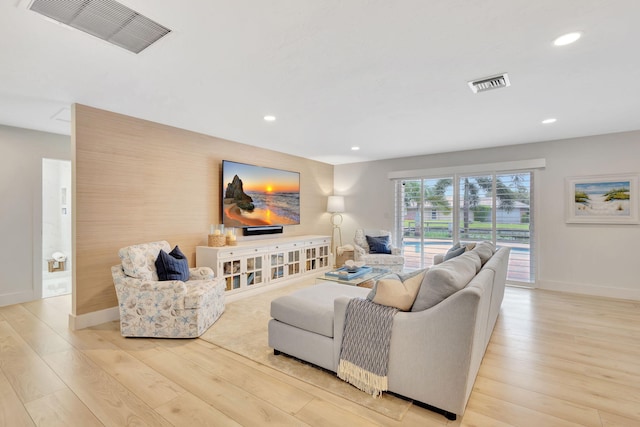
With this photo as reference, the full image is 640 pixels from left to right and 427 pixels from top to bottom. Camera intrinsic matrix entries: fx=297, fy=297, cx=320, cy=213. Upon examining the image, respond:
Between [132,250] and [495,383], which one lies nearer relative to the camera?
[495,383]

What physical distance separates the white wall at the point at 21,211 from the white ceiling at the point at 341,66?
0.29m

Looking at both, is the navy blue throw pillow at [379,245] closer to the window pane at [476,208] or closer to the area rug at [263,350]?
the window pane at [476,208]

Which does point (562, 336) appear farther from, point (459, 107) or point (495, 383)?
point (459, 107)

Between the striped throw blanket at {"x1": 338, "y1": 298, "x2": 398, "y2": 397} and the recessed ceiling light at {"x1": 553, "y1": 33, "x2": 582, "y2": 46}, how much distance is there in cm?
213

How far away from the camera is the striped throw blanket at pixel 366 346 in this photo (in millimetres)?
1987

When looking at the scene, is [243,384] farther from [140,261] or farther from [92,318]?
[92,318]

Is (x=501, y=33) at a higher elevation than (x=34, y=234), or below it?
higher

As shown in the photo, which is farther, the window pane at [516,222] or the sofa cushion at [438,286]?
the window pane at [516,222]

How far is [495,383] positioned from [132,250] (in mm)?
3502

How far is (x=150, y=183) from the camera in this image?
379 cm

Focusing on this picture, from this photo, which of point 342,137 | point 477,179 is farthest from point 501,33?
point 477,179

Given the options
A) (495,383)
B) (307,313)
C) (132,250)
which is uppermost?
(132,250)

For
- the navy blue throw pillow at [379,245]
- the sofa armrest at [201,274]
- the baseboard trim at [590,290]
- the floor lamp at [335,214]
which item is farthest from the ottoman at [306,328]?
the baseboard trim at [590,290]

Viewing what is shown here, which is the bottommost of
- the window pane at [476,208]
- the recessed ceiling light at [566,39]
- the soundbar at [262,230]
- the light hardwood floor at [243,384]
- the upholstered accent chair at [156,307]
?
the light hardwood floor at [243,384]
